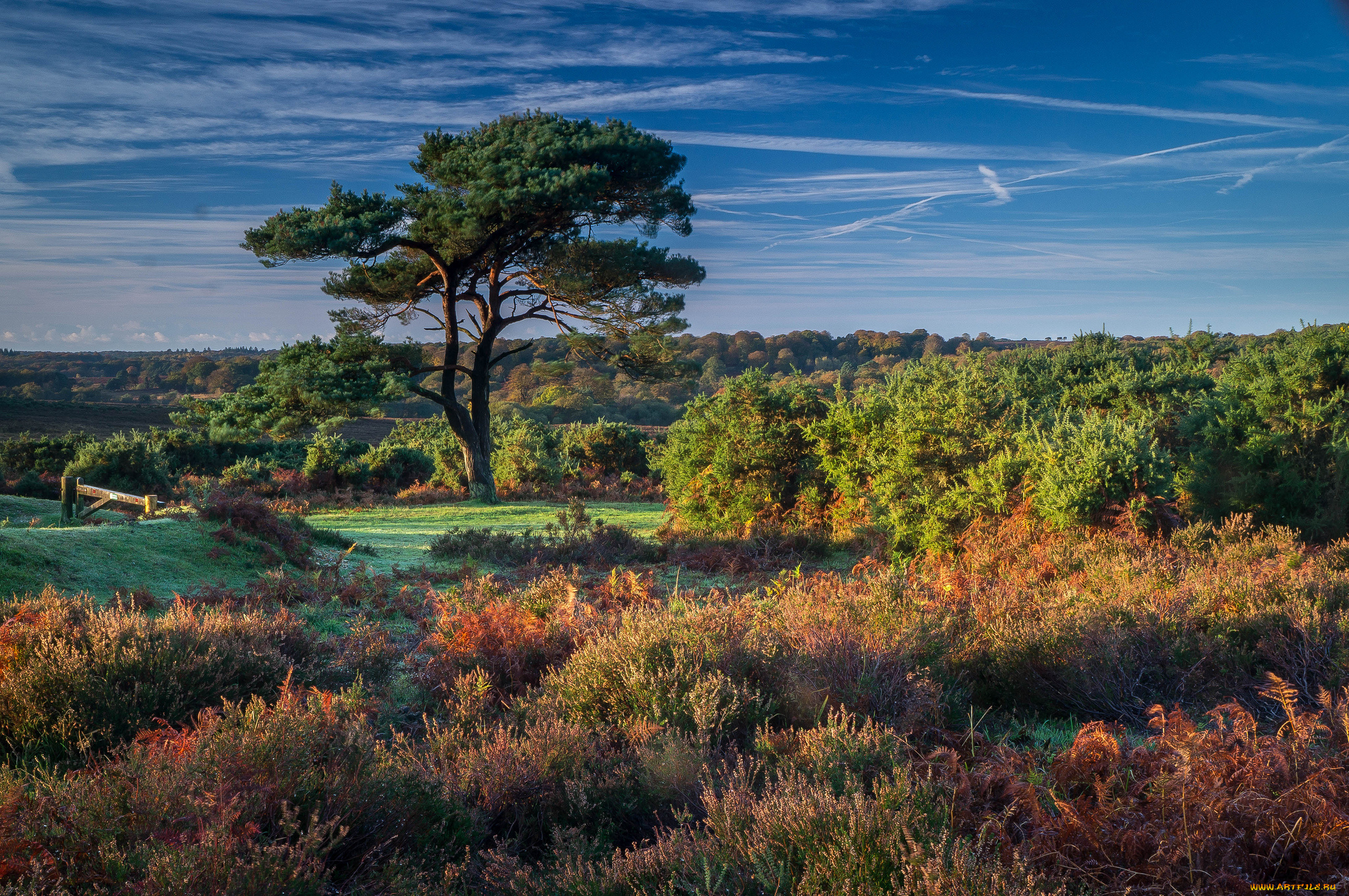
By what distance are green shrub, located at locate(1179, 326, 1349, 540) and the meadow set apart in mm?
52

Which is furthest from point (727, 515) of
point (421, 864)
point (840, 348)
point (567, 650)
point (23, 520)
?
point (840, 348)

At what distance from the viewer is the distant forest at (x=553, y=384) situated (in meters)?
58.0

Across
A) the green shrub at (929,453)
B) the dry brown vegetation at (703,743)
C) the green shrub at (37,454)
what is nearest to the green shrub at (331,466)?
the green shrub at (37,454)

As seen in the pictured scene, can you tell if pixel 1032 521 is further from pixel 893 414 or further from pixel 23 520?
pixel 23 520

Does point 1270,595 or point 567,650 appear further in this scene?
point 1270,595

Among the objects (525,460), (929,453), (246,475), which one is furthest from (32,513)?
(929,453)

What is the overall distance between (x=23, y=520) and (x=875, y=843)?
549 inches

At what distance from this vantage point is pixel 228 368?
222ft

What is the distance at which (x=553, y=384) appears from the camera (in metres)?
50.1

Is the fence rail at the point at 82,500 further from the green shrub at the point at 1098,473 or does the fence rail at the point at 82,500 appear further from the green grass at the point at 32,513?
the green shrub at the point at 1098,473

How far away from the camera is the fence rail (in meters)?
10.9

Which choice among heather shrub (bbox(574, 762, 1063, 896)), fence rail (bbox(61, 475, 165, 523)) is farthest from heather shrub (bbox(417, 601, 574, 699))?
fence rail (bbox(61, 475, 165, 523))

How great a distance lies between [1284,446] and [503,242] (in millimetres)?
17749

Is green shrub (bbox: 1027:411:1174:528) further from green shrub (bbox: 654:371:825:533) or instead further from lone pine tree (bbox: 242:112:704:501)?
lone pine tree (bbox: 242:112:704:501)
